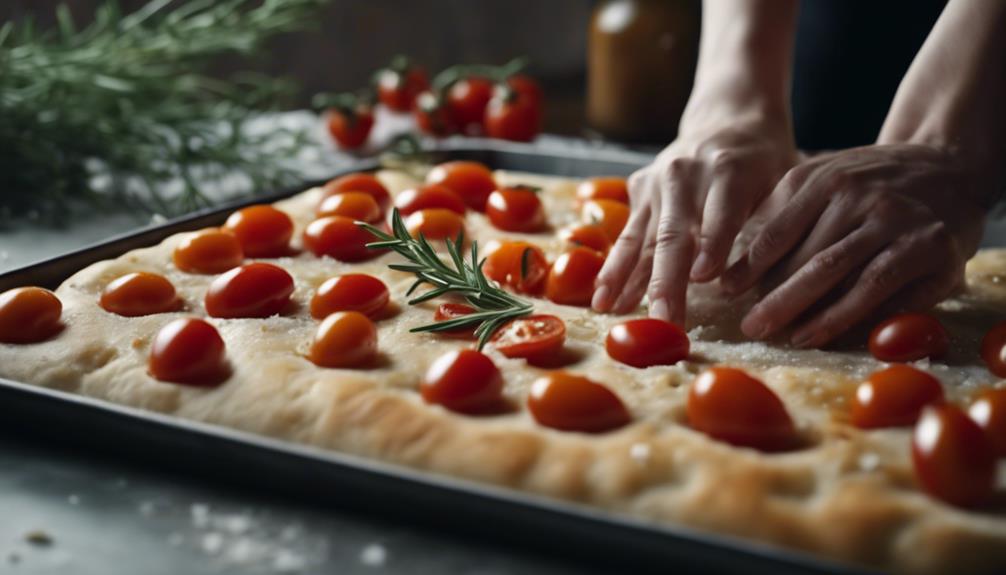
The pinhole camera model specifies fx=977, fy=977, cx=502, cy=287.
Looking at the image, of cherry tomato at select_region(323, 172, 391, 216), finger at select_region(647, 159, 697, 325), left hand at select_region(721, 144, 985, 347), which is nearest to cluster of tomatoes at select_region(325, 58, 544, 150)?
cherry tomato at select_region(323, 172, 391, 216)

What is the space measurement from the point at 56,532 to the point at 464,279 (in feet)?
2.12

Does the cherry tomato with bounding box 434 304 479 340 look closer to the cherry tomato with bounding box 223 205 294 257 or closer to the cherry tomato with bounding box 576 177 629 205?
the cherry tomato with bounding box 223 205 294 257

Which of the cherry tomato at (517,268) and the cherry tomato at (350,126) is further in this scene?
the cherry tomato at (350,126)

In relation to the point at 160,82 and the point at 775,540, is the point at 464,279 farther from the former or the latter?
the point at 160,82

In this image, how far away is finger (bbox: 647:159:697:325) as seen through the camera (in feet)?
4.64

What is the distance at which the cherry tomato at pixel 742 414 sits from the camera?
1.08 meters

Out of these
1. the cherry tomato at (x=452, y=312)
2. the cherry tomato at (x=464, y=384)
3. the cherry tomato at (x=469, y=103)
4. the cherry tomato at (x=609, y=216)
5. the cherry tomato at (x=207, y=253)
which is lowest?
the cherry tomato at (x=469, y=103)

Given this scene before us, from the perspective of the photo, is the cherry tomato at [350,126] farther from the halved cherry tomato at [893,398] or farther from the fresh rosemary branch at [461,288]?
the halved cherry tomato at [893,398]

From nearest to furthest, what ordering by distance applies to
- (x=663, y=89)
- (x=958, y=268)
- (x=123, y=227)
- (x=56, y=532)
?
(x=56, y=532), (x=958, y=268), (x=123, y=227), (x=663, y=89)

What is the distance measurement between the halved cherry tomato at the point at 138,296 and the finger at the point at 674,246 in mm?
732

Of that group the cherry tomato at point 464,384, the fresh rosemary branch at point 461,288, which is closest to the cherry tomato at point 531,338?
the fresh rosemary branch at point 461,288

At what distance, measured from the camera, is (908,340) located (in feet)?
4.30

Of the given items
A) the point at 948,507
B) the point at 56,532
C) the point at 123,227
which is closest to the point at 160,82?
the point at 123,227

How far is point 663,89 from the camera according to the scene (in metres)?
3.05
